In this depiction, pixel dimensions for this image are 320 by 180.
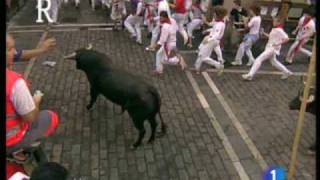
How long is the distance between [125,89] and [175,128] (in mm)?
1513

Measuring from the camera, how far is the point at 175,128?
8.10 metres

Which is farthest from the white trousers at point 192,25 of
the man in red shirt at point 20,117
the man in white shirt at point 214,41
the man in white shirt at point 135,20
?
the man in red shirt at point 20,117

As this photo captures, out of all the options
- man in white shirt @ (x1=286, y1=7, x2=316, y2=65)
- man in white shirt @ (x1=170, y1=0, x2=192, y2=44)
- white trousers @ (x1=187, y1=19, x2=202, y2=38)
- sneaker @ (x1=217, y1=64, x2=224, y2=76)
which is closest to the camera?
sneaker @ (x1=217, y1=64, x2=224, y2=76)

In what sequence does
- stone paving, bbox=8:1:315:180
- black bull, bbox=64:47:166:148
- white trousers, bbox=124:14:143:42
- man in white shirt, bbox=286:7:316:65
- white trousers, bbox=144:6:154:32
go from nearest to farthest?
stone paving, bbox=8:1:315:180, black bull, bbox=64:47:166:148, man in white shirt, bbox=286:7:316:65, white trousers, bbox=124:14:143:42, white trousers, bbox=144:6:154:32

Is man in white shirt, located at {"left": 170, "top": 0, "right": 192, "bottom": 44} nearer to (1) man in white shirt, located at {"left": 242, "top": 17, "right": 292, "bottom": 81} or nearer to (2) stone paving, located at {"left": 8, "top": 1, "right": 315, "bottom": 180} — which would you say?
(2) stone paving, located at {"left": 8, "top": 1, "right": 315, "bottom": 180}

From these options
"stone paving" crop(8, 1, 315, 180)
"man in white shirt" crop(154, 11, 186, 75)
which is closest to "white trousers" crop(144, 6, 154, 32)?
"stone paving" crop(8, 1, 315, 180)

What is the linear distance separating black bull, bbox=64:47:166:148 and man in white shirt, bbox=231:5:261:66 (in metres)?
4.97

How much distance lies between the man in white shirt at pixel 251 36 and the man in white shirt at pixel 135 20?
3204mm

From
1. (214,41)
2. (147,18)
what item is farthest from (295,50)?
(147,18)

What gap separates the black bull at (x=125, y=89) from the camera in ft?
22.9

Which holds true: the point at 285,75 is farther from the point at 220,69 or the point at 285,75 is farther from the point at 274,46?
the point at 220,69

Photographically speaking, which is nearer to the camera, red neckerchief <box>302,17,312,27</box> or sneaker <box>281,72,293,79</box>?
sneaker <box>281,72,293,79</box>

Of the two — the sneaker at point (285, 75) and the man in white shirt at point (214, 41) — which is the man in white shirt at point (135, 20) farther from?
the sneaker at point (285, 75)

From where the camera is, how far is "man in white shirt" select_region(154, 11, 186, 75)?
35.1 ft
